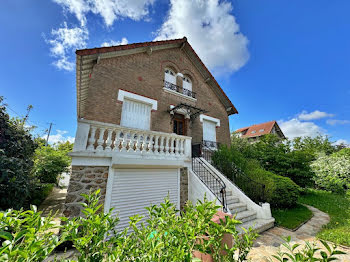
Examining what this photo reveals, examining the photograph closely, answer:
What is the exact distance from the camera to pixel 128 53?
742 cm

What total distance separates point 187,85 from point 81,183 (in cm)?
832

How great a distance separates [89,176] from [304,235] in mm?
6476

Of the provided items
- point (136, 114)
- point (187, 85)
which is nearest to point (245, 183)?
point (136, 114)

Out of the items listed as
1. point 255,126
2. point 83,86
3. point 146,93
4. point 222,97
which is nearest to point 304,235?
point 146,93

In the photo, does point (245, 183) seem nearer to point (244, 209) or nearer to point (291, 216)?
point (244, 209)

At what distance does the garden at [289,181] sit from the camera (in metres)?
5.26

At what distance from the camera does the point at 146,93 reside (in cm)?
765

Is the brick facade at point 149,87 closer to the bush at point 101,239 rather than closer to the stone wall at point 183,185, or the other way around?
the stone wall at point 183,185

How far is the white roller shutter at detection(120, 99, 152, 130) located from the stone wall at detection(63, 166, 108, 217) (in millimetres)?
3119

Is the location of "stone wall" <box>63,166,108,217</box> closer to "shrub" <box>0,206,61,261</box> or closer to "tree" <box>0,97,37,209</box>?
"tree" <box>0,97,37,209</box>

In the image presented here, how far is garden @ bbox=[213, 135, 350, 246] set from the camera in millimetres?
5258

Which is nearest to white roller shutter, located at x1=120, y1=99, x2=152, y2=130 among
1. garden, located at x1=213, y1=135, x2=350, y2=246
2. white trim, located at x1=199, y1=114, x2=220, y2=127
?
white trim, located at x1=199, y1=114, x2=220, y2=127

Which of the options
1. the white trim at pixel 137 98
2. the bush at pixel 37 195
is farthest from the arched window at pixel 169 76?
the bush at pixel 37 195

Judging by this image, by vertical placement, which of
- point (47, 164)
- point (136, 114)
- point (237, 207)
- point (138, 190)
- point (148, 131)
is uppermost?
point (136, 114)
